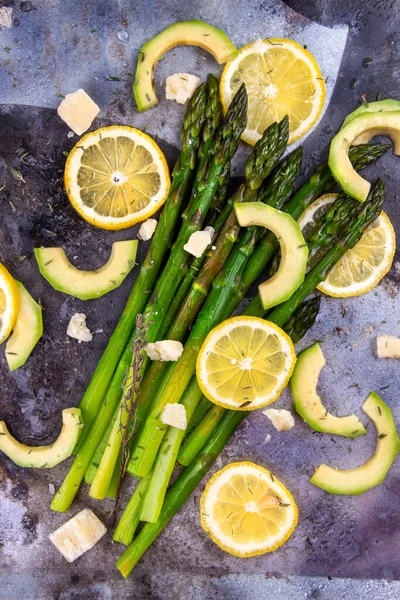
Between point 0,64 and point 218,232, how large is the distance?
1.66 metres

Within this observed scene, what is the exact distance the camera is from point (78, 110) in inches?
124

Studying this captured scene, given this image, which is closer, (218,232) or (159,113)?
(218,232)

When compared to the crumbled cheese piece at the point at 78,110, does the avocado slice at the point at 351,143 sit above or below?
above

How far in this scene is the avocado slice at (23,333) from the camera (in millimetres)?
3135

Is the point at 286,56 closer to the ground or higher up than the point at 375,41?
closer to the ground

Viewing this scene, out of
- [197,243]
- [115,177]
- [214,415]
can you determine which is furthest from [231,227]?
[214,415]

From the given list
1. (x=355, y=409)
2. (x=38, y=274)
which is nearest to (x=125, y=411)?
(x=38, y=274)

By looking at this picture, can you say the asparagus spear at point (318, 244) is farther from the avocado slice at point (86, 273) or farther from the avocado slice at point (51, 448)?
the avocado slice at point (86, 273)

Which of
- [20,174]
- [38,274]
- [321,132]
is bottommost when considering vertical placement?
[38,274]

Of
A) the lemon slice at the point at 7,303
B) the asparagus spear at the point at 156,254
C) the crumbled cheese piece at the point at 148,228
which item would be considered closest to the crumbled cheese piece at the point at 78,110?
the asparagus spear at the point at 156,254

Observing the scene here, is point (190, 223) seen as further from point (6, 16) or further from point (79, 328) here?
point (6, 16)

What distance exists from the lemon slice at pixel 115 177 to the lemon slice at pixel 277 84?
562 millimetres

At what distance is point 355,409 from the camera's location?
325cm

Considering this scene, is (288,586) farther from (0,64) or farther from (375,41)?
(0,64)
